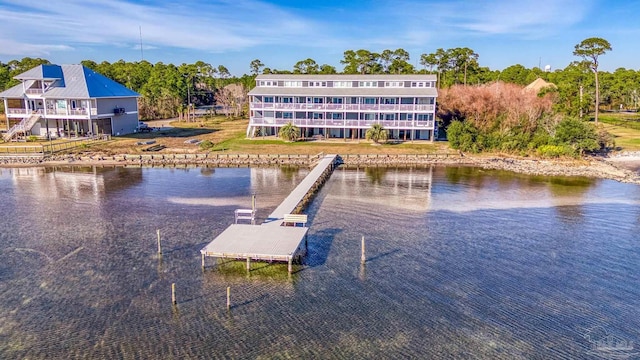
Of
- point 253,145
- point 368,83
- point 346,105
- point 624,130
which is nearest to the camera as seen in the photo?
point 253,145

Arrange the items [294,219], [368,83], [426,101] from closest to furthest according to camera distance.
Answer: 1. [294,219]
2. [426,101]
3. [368,83]

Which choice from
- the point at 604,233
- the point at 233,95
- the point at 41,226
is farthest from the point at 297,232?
the point at 233,95

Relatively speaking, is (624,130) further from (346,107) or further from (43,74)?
(43,74)

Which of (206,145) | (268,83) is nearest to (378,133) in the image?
(268,83)

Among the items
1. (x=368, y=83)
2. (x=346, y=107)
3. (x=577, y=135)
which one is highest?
(x=368, y=83)

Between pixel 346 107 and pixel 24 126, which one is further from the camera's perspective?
pixel 346 107

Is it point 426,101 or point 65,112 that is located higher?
point 426,101
